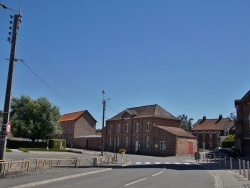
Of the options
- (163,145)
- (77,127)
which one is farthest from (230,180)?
(77,127)

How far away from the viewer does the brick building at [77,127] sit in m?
82.8

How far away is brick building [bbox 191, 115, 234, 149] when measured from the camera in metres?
87.6

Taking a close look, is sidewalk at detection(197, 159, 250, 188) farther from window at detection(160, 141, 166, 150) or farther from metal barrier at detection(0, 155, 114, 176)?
window at detection(160, 141, 166, 150)

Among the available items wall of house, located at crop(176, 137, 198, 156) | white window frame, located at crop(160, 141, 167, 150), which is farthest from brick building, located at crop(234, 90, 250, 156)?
white window frame, located at crop(160, 141, 167, 150)

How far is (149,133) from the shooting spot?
6222 centimetres

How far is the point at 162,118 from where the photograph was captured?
64000mm

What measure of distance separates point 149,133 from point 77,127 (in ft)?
91.1

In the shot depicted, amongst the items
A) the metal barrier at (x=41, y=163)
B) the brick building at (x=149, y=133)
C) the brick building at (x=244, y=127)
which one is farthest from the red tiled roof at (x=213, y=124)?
the metal barrier at (x=41, y=163)

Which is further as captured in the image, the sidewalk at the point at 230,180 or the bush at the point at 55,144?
the bush at the point at 55,144

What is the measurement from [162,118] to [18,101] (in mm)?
29408

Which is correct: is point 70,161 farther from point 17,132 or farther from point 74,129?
point 74,129

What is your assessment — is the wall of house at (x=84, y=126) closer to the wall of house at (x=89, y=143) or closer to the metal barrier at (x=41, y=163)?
the wall of house at (x=89, y=143)

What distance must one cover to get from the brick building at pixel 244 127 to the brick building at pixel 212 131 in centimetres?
3825

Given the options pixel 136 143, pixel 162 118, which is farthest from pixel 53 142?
pixel 162 118
